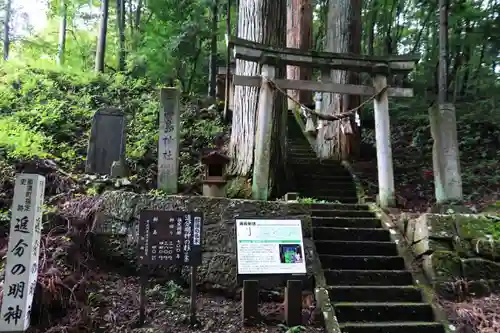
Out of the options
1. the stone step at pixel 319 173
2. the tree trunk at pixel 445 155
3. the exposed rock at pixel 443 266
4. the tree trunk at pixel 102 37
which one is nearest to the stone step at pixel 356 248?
the exposed rock at pixel 443 266

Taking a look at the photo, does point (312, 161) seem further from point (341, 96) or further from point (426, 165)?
point (426, 165)

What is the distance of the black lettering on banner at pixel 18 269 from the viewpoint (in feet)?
12.0

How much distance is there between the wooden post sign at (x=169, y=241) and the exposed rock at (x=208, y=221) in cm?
Answer: 90

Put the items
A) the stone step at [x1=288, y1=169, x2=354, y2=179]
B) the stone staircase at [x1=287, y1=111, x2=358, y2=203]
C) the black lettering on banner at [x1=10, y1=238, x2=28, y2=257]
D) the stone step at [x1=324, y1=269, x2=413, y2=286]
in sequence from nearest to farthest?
1. the black lettering on banner at [x1=10, y1=238, x2=28, y2=257]
2. the stone step at [x1=324, y1=269, x2=413, y2=286]
3. the stone staircase at [x1=287, y1=111, x2=358, y2=203]
4. the stone step at [x1=288, y1=169, x2=354, y2=179]

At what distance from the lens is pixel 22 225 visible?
12.4 ft

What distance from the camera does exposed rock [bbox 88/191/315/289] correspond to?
5.35 m

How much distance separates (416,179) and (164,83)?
27.4 ft

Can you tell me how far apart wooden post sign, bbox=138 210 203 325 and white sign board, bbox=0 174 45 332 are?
103 centimetres

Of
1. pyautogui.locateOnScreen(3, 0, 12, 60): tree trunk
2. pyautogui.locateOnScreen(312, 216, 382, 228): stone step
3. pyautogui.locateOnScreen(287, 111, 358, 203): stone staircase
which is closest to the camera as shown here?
pyautogui.locateOnScreen(312, 216, 382, 228): stone step

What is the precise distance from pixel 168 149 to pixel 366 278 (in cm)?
348

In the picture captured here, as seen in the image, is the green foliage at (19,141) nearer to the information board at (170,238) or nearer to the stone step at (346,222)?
the information board at (170,238)

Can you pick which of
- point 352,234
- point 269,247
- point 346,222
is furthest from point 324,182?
point 269,247

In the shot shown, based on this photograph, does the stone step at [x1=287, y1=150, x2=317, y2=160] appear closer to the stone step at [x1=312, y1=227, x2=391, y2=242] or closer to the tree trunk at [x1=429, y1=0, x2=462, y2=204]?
the tree trunk at [x1=429, y1=0, x2=462, y2=204]

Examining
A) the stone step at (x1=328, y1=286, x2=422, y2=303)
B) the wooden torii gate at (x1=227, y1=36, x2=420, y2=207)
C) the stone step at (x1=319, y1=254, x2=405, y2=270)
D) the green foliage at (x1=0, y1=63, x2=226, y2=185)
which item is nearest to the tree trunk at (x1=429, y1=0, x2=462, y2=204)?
the wooden torii gate at (x1=227, y1=36, x2=420, y2=207)
